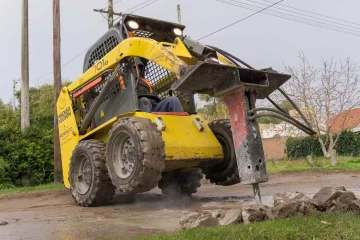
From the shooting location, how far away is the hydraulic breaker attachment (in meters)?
5.34

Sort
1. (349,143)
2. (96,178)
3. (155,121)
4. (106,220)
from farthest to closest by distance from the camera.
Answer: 1. (349,143)
2. (96,178)
3. (155,121)
4. (106,220)

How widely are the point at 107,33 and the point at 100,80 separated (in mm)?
921

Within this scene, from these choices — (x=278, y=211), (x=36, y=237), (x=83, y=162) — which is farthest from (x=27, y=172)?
(x=278, y=211)

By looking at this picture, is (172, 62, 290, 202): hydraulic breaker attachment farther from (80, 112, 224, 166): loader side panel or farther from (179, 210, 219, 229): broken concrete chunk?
(80, 112, 224, 166): loader side panel

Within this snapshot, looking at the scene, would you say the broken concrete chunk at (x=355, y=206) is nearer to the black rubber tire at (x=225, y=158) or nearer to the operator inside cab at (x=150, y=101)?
the black rubber tire at (x=225, y=158)

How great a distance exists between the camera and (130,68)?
7449mm

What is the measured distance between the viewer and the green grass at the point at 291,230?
353 cm

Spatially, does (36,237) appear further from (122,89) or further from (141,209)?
(122,89)

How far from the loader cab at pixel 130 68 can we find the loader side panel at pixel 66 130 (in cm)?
43

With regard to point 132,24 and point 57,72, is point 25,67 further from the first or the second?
point 132,24

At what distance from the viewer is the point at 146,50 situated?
6.78 meters

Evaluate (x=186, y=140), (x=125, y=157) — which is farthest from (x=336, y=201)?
(x=125, y=157)

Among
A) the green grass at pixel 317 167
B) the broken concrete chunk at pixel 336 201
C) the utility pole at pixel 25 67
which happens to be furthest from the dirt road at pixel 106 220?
the utility pole at pixel 25 67

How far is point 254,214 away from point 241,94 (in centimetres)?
171
